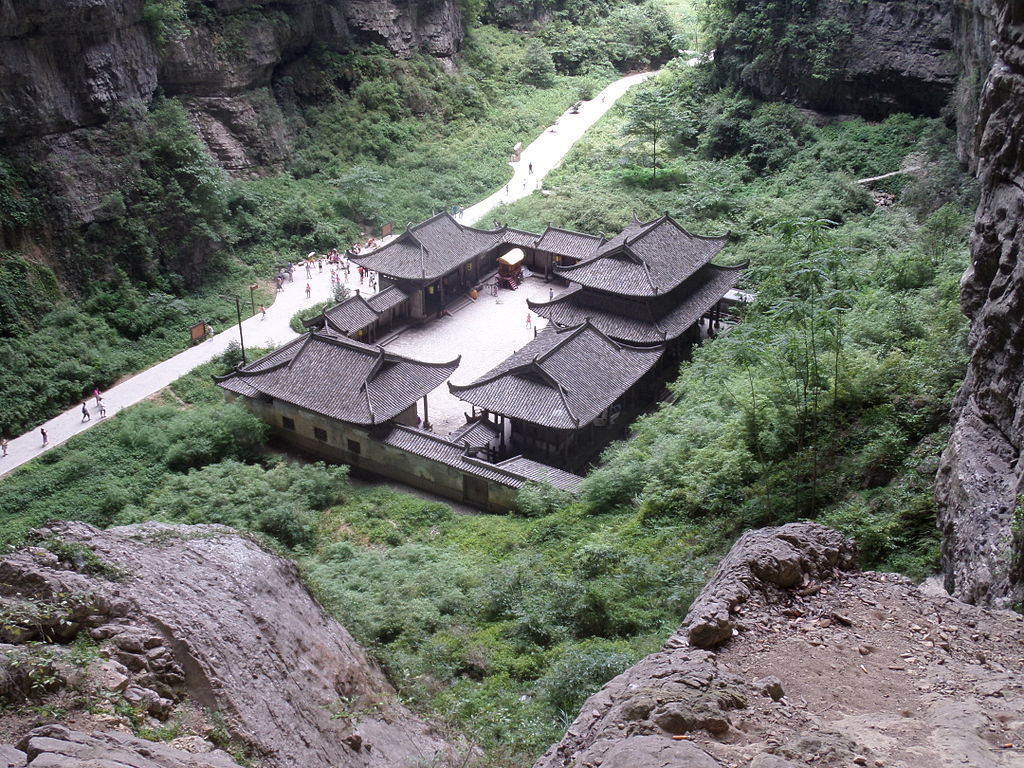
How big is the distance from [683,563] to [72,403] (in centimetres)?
2754

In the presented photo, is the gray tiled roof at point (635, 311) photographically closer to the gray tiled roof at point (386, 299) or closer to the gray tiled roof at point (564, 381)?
the gray tiled roof at point (564, 381)

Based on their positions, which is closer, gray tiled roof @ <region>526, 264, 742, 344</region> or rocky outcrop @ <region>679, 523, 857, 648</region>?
rocky outcrop @ <region>679, 523, 857, 648</region>

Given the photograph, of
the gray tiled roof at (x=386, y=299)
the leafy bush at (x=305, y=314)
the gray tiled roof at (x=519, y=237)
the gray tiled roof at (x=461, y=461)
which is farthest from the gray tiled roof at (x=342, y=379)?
the gray tiled roof at (x=519, y=237)

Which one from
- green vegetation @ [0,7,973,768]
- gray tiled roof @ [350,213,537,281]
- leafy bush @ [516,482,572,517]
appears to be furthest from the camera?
gray tiled roof @ [350,213,537,281]

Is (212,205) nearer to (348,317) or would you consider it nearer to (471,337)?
(348,317)

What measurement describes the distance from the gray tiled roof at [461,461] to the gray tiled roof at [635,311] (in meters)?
7.95

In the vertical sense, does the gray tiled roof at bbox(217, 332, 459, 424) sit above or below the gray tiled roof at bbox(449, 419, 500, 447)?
above

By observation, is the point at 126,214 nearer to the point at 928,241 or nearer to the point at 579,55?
the point at 928,241

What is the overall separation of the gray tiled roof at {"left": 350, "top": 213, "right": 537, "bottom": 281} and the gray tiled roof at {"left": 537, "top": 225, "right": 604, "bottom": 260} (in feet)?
8.66

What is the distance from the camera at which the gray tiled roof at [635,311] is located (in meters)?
36.1

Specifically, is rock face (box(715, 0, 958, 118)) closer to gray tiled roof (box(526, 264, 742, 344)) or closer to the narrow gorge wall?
gray tiled roof (box(526, 264, 742, 344))

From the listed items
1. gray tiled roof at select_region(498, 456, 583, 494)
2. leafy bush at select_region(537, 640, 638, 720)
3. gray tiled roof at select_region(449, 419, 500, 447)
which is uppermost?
leafy bush at select_region(537, 640, 638, 720)

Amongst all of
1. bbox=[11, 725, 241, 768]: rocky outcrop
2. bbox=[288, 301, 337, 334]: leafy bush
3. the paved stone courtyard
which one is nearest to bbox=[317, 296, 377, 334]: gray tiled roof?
bbox=[288, 301, 337, 334]: leafy bush

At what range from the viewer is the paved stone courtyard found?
37.0 metres
